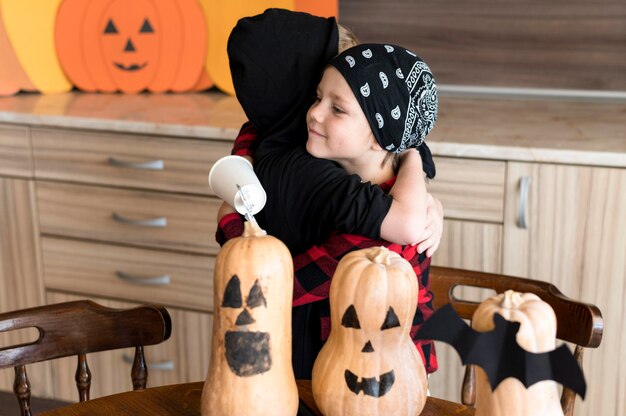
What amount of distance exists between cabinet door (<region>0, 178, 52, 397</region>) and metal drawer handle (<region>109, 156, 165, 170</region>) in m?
0.27

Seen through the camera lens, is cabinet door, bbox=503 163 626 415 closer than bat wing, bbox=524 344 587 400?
No

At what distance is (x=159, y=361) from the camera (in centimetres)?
234

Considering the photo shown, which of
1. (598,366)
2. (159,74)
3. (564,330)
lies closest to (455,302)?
(564,330)

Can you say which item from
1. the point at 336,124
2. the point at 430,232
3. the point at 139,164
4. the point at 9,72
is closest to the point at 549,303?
the point at 430,232

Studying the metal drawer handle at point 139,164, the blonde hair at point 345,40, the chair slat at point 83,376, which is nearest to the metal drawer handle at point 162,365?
the metal drawer handle at point 139,164

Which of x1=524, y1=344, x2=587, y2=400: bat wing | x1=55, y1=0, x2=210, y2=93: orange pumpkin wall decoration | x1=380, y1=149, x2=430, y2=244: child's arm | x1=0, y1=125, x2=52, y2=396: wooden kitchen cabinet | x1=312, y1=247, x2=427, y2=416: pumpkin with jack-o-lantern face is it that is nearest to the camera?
x1=524, y1=344, x2=587, y2=400: bat wing

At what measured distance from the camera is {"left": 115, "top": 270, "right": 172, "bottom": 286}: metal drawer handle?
2.25m

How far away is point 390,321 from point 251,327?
14 centimetres

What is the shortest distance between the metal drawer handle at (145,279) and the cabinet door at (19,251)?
257mm

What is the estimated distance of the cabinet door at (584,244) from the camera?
1.84 metres

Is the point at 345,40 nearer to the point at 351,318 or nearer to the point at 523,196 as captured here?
the point at 351,318

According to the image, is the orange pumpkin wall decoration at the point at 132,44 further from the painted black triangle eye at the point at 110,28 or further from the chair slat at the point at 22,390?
the chair slat at the point at 22,390

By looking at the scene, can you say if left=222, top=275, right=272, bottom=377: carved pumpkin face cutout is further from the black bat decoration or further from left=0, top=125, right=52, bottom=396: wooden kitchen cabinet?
left=0, top=125, right=52, bottom=396: wooden kitchen cabinet

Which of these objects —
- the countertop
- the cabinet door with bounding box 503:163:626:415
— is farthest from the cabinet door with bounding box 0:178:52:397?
the cabinet door with bounding box 503:163:626:415
